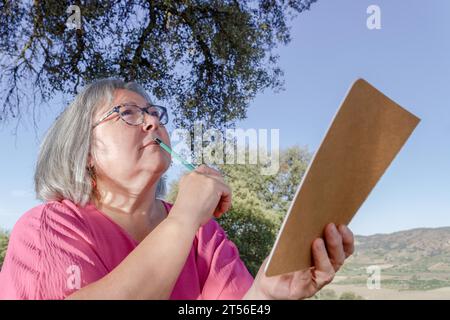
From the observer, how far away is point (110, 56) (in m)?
3.42

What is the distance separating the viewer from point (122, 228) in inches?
33.7

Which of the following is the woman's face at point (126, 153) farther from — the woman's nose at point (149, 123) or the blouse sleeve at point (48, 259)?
the blouse sleeve at point (48, 259)

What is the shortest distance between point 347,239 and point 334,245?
0.12 ft

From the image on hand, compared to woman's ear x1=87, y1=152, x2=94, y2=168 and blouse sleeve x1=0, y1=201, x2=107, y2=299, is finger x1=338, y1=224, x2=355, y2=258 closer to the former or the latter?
blouse sleeve x1=0, y1=201, x2=107, y2=299

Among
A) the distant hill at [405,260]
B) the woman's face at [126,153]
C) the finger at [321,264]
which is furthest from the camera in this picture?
the distant hill at [405,260]

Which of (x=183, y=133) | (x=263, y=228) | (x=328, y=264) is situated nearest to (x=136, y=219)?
(x=328, y=264)

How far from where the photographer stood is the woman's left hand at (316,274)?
64 cm

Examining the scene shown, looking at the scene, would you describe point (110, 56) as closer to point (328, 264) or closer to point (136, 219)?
point (136, 219)

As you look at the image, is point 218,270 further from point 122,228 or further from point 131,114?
point 131,114

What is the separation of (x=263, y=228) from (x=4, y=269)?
2995 millimetres

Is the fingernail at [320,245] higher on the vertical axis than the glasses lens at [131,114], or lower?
lower

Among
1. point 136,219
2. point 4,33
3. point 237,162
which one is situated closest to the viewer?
point 136,219
